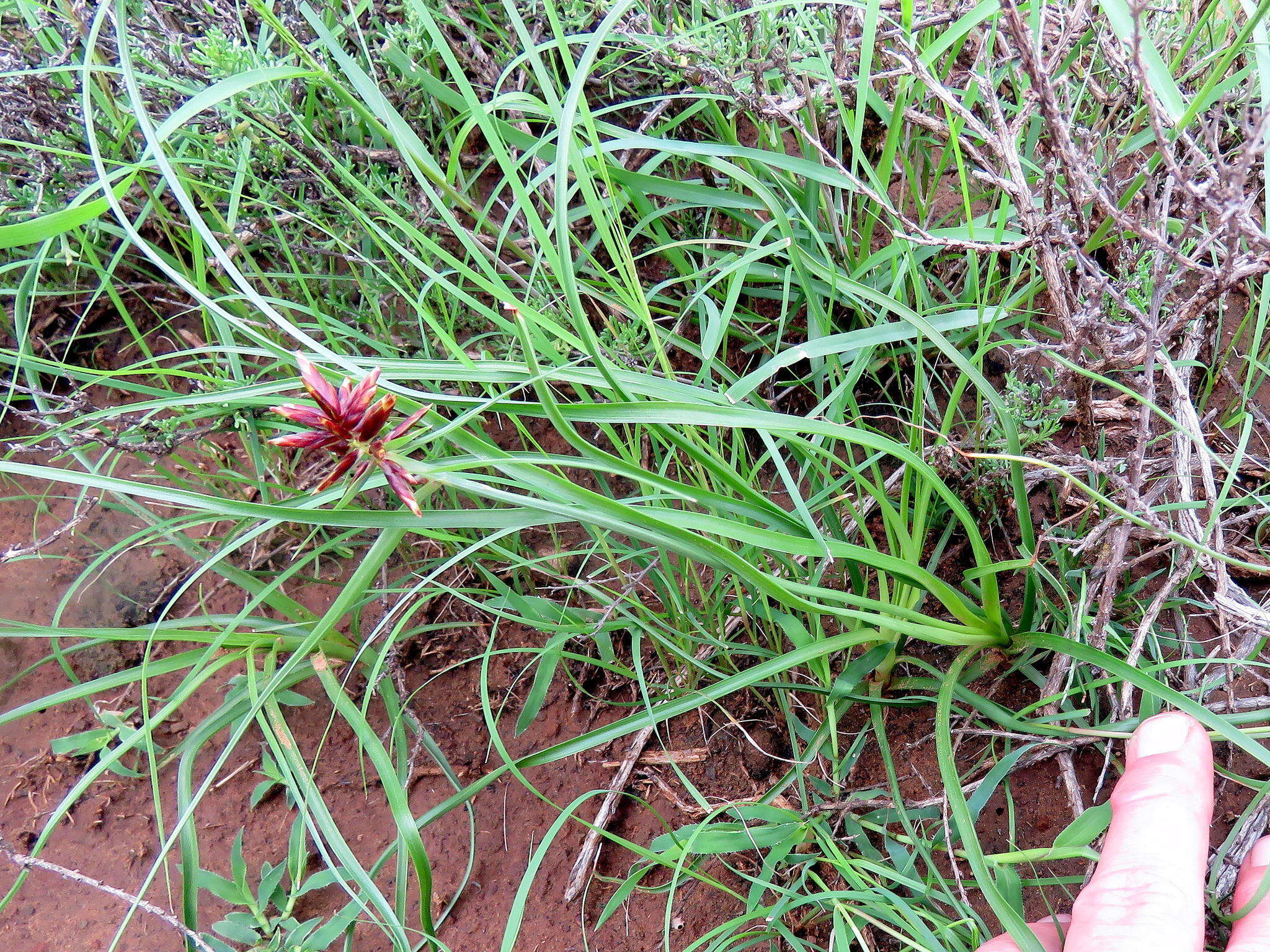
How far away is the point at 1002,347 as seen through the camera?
1398 mm

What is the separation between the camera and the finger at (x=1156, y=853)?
943mm

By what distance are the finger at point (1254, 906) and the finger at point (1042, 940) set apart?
0.62 feet

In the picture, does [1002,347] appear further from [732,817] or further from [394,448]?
[394,448]

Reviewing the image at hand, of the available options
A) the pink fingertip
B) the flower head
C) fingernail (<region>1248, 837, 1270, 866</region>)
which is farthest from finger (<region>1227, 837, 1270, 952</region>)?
the flower head

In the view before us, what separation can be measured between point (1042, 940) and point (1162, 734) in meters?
0.32

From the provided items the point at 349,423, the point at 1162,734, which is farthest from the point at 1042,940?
the point at 349,423

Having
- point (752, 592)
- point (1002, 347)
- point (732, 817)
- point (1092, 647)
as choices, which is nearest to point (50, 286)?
point (752, 592)

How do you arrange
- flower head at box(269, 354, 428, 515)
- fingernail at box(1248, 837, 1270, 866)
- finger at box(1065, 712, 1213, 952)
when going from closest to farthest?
flower head at box(269, 354, 428, 515)
finger at box(1065, 712, 1213, 952)
fingernail at box(1248, 837, 1270, 866)

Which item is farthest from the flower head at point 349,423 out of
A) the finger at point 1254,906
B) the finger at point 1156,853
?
the finger at point 1254,906

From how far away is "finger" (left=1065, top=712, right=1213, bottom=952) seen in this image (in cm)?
94

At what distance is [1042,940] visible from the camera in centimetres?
108

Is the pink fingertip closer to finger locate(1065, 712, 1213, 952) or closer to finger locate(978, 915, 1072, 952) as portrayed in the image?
finger locate(1065, 712, 1213, 952)

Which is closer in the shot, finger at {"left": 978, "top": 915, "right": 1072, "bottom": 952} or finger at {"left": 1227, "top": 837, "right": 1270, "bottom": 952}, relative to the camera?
finger at {"left": 1227, "top": 837, "right": 1270, "bottom": 952}

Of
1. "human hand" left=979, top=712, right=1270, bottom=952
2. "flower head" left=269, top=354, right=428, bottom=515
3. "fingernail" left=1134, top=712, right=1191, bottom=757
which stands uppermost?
"flower head" left=269, top=354, right=428, bottom=515
